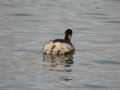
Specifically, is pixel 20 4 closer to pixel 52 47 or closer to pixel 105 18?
pixel 105 18

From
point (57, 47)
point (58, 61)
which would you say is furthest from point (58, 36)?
point (58, 61)

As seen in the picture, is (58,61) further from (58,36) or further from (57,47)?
(58,36)

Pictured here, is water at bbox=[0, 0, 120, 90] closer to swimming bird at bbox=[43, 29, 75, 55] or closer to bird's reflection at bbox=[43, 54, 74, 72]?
bird's reflection at bbox=[43, 54, 74, 72]

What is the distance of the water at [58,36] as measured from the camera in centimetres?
1455

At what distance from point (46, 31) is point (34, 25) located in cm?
211

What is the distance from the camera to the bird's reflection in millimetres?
16359

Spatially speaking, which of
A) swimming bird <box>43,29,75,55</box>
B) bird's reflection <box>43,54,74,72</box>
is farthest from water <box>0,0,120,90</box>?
swimming bird <box>43,29,75,55</box>

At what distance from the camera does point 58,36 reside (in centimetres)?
2445

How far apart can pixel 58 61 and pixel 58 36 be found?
658 cm

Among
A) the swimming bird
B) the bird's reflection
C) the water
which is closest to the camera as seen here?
the water

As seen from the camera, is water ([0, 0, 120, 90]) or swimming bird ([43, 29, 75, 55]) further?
swimming bird ([43, 29, 75, 55])

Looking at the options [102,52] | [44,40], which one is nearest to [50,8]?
[44,40]

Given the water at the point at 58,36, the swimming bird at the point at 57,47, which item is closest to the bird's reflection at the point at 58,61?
the water at the point at 58,36

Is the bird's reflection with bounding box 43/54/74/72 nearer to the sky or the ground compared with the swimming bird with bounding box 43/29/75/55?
nearer to the ground
